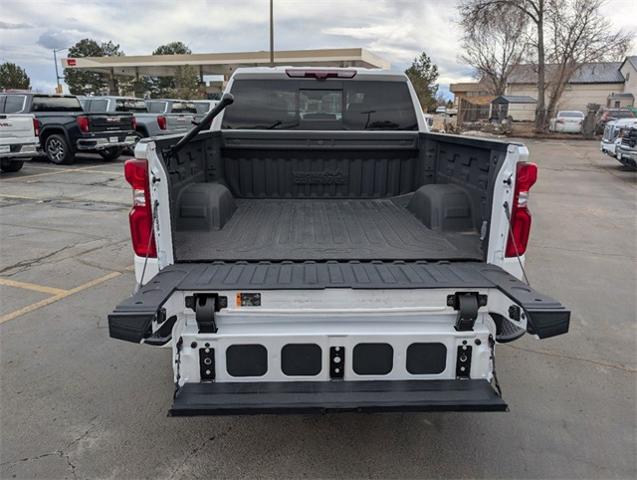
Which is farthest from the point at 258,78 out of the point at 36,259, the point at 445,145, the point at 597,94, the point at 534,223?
the point at 597,94

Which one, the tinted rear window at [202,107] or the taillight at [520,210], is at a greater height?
the tinted rear window at [202,107]

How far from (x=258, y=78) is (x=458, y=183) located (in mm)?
2121

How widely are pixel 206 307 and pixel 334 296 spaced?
2.13ft

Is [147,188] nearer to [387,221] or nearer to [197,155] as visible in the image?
[197,155]

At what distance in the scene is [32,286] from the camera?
5.41 metres

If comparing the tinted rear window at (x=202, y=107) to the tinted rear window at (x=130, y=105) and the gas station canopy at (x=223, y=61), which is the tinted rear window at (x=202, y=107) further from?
the gas station canopy at (x=223, y=61)

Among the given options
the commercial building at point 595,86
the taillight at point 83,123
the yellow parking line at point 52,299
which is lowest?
the yellow parking line at point 52,299

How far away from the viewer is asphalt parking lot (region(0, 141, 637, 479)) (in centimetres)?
279

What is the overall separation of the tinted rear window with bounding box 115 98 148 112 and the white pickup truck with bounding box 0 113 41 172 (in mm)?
3921

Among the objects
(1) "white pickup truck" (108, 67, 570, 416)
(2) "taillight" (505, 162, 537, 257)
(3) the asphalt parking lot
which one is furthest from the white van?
(2) "taillight" (505, 162, 537, 257)

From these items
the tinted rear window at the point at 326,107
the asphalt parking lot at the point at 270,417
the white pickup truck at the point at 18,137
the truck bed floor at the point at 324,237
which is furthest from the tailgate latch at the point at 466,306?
the white pickup truck at the point at 18,137

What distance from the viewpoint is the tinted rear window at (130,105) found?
655 inches

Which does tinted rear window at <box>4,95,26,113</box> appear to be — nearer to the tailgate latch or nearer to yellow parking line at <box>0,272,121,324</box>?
yellow parking line at <box>0,272,121,324</box>

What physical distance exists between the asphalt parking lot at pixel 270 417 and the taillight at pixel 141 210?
3.70 feet
